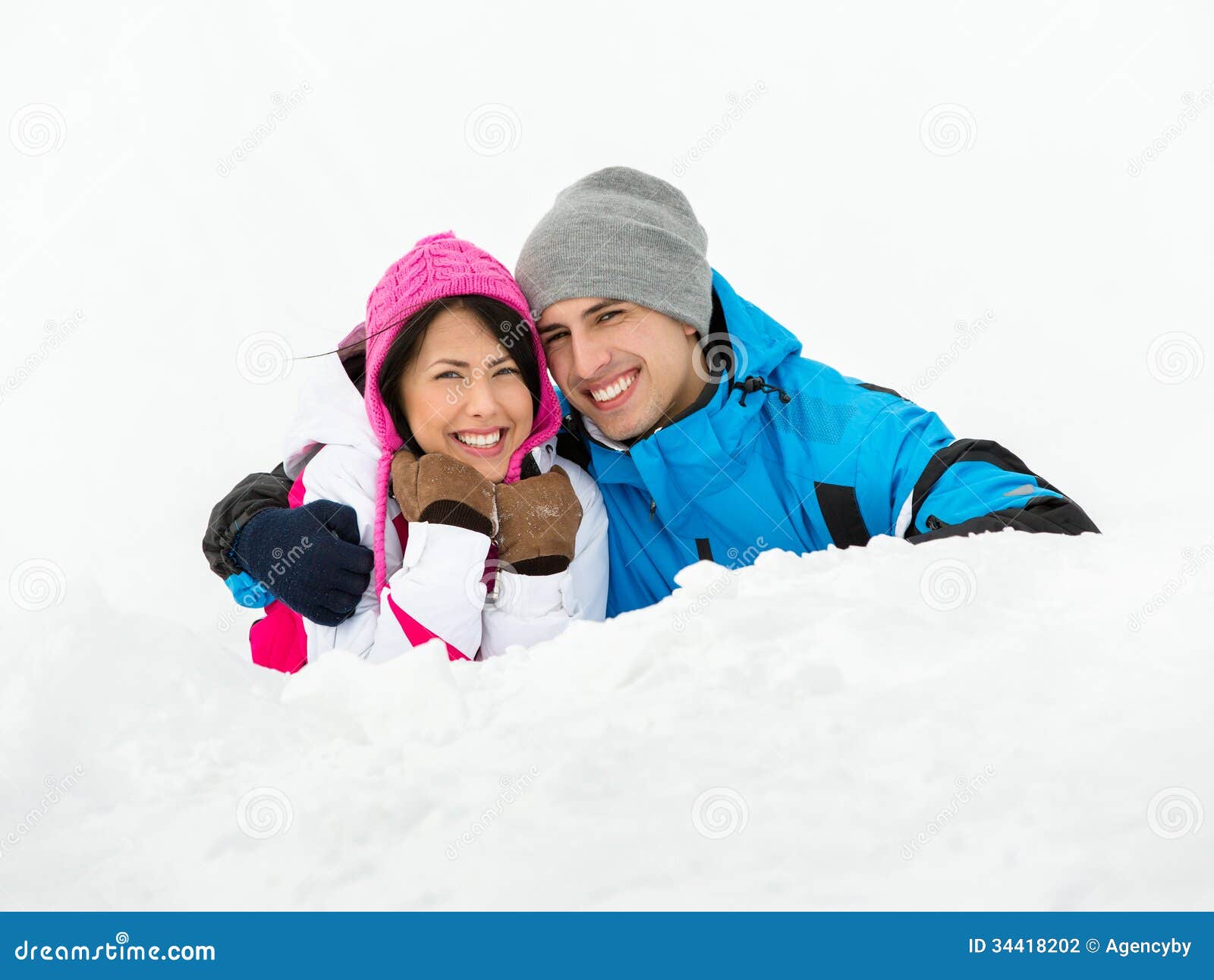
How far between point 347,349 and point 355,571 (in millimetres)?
794

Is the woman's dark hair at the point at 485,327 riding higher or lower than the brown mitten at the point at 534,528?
higher

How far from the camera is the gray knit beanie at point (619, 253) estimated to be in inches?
116

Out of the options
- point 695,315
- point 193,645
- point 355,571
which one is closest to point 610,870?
point 193,645

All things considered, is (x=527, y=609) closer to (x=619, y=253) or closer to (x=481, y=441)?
(x=481, y=441)

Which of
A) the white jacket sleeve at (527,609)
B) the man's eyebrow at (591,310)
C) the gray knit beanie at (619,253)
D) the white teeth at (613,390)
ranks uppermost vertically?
the gray knit beanie at (619,253)

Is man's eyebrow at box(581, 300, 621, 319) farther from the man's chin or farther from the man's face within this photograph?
the man's chin

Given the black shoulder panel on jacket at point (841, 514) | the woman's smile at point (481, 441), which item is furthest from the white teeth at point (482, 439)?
the black shoulder panel on jacket at point (841, 514)

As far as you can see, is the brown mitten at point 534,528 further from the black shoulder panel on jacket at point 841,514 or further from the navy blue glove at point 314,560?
the black shoulder panel on jacket at point 841,514

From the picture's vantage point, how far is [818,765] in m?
1.43

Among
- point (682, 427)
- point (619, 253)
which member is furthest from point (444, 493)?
point (619, 253)

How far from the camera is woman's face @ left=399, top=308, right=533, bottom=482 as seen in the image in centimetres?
266

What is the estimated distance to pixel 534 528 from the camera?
2662 mm

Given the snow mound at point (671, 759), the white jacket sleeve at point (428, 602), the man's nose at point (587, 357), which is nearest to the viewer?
the snow mound at point (671, 759)

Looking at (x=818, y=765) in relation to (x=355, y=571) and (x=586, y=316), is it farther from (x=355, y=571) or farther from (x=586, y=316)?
(x=586, y=316)
